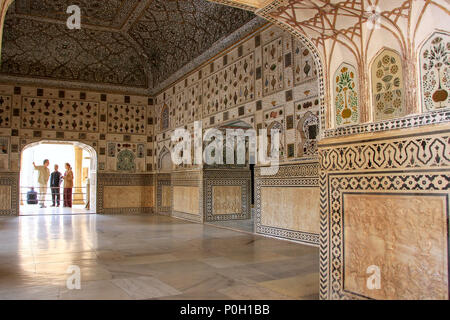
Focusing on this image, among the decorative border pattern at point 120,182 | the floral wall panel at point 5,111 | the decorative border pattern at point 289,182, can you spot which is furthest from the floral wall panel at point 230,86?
the floral wall panel at point 5,111

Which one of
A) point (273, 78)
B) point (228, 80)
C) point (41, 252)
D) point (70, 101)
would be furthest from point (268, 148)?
point (70, 101)

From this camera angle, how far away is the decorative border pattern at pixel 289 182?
593cm

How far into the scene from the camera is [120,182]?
12.3m

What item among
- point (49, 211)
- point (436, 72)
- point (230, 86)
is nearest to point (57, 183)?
point (49, 211)

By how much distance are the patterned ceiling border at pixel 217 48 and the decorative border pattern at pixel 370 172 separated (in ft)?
16.1

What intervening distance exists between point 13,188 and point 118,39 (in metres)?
5.09

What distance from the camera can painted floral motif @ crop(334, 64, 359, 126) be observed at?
9.62 ft

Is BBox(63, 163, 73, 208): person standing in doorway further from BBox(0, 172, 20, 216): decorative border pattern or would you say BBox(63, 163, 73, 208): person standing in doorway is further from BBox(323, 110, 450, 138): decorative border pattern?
BBox(323, 110, 450, 138): decorative border pattern

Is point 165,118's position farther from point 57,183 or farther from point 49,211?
point 57,183

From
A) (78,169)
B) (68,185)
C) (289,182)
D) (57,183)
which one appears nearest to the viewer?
(289,182)

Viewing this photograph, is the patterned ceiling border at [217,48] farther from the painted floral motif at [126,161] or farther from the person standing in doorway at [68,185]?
the person standing in doorway at [68,185]

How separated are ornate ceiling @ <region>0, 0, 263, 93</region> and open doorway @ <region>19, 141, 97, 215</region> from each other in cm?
233

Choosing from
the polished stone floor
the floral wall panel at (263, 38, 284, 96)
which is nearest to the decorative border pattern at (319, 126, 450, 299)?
the polished stone floor
